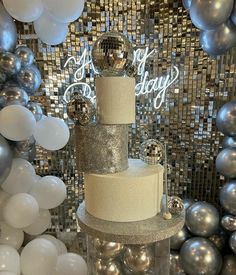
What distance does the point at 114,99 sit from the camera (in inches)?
50.3

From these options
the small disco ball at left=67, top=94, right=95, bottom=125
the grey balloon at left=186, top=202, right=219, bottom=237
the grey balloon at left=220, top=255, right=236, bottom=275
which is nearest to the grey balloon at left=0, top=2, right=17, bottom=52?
the small disco ball at left=67, top=94, right=95, bottom=125

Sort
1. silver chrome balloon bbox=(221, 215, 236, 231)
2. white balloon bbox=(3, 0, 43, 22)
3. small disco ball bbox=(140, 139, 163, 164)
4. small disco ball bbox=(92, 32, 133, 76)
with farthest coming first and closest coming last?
silver chrome balloon bbox=(221, 215, 236, 231) < white balloon bbox=(3, 0, 43, 22) < small disco ball bbox=(140, 139, 163, 164) < small disco ball bbox=(92, 32, 133, 76)

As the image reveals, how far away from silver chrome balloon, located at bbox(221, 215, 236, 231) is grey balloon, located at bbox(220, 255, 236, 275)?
0.25 metres

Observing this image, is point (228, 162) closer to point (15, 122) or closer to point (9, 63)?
point (15, 122)

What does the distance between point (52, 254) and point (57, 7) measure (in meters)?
1.63

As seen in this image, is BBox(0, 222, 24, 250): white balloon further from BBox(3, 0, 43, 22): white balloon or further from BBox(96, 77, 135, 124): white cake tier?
BBox(3, 0, 43, 22): white balloon

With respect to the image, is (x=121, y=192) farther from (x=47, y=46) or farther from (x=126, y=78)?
(x=47, y=46)

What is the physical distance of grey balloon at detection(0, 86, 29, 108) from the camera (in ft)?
6.07

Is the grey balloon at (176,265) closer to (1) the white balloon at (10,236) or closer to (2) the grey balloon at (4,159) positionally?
(1) the white balloon at (10,236)

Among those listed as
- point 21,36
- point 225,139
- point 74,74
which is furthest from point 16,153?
point 225,139

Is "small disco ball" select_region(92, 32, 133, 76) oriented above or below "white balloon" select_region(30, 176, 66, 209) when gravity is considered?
above

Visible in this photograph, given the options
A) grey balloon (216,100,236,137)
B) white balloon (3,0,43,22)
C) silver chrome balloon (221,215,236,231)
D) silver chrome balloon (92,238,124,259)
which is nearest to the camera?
silver chrome balloon (92,238,124,259)

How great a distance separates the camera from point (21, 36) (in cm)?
230

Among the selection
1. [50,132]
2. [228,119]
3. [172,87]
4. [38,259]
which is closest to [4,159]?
[50,132]
